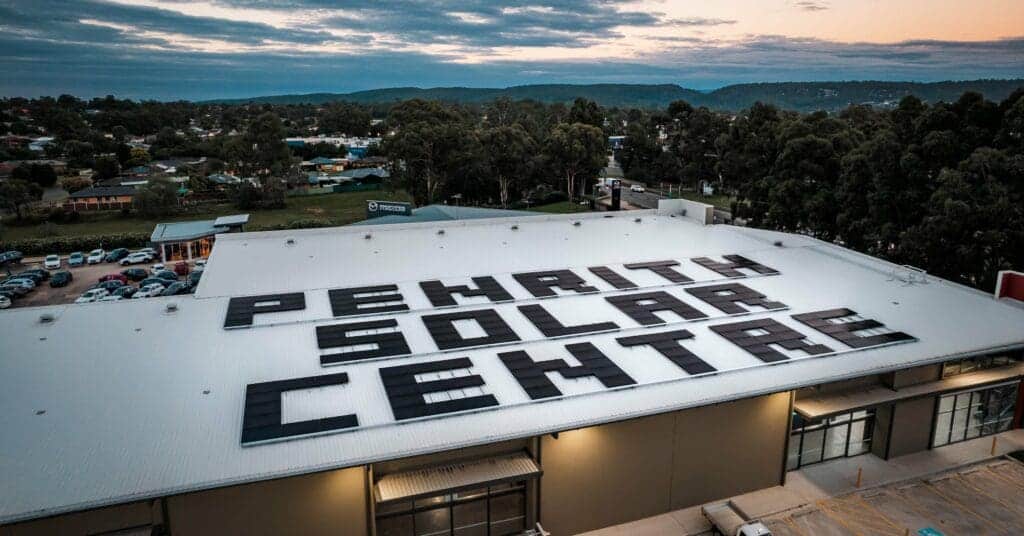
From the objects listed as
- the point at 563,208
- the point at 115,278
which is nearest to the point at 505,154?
the point at 563,208

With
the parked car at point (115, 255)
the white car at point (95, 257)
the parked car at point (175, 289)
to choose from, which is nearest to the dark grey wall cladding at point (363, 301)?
the parked car at point (175, 289)

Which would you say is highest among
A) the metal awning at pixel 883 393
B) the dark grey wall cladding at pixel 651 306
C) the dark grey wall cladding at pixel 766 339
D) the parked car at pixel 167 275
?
the dark grey wall cladding at pixel 651 306

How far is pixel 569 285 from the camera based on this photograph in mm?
26578

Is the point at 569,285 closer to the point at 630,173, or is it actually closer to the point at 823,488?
the point at 823,488

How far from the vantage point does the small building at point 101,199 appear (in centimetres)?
6769

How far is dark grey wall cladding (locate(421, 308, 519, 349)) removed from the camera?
20533mm

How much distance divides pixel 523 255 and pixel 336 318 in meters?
11.1

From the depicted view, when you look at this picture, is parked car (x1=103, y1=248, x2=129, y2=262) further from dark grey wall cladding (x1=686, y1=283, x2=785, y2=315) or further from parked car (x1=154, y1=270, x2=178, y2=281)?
dark grey wall cladding (x1=686, y1=283, x2=785, y2=315)

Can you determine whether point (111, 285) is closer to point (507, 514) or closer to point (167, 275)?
point (167, 275)

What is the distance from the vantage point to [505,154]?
67.6 m

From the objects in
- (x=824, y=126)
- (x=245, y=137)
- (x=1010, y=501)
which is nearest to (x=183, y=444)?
(x=1010, y=501)

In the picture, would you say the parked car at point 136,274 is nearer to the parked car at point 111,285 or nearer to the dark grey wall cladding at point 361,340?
the parked car at point 111,285

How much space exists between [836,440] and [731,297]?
6819 millimetres

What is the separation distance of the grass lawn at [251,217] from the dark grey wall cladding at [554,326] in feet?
139
